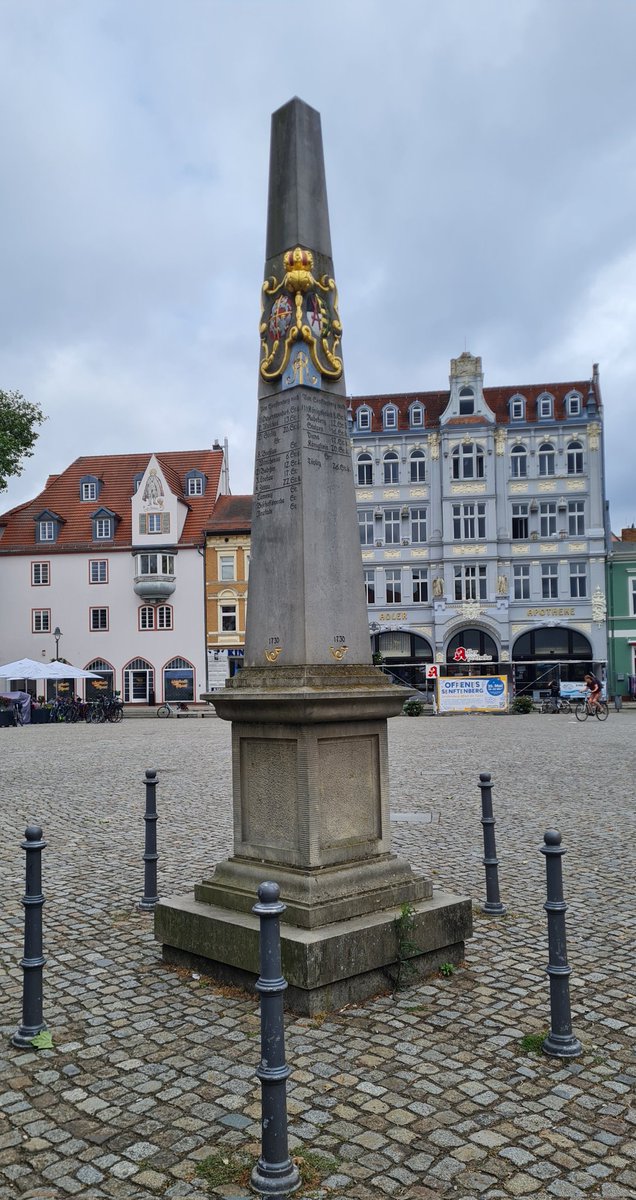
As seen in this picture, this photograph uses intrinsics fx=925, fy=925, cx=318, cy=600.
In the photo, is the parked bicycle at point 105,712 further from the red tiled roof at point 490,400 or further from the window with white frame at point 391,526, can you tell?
the red tiled roof at point 490,400

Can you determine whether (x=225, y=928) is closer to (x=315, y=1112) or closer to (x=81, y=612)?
(x=315, y=1112)

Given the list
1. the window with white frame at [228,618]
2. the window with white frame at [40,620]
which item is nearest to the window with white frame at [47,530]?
the window with white frame at [40,620]

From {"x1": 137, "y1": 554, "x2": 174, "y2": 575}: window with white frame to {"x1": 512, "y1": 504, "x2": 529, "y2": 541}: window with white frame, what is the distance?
60.0ft

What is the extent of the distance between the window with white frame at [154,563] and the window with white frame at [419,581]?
1293cm

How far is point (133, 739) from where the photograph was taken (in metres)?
26.0

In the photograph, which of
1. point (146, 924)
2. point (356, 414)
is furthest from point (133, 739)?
point (356, 414)

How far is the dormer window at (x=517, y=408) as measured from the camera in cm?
4944

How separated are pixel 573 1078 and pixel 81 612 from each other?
48245mm

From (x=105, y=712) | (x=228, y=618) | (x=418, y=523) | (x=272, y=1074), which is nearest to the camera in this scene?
(x=272, y=1074)

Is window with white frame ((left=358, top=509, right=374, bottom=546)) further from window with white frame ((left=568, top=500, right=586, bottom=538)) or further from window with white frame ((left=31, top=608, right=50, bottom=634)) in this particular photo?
window with white frame ((left=31, top=608, right=50, bottom=634))

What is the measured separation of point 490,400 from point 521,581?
10.4 metres

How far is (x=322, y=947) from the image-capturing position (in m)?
4.64

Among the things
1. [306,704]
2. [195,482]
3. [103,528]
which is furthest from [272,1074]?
[195,482]

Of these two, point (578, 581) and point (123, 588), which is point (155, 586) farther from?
point (578, 581)
